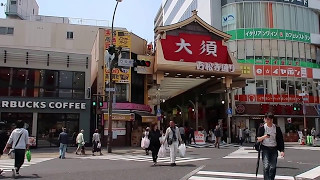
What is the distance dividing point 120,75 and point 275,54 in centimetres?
2123

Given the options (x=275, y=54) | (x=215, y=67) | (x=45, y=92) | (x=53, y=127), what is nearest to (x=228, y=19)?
(x=275, y=54)

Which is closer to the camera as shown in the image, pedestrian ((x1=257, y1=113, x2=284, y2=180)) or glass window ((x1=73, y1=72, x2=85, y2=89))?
pedestrian ((x1=257, y1=113, x2=284, y2=180))

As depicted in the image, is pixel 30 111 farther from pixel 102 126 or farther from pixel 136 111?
pixel 136 111

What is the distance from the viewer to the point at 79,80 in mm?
A: 28859

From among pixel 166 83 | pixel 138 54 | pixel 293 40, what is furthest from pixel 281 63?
pixel 138 54

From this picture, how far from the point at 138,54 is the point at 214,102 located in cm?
1345

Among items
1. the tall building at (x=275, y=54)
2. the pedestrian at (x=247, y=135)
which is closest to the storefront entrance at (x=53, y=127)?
the pedestrian at (x=247, y=135)

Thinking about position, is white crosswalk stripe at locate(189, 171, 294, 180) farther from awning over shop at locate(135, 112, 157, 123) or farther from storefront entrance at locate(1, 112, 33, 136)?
storefront entrance at locate(1, 112, 33, 136)

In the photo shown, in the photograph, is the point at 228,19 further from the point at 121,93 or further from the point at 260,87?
the point at 121,93

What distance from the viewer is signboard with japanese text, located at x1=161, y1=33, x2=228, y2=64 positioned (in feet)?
97.1

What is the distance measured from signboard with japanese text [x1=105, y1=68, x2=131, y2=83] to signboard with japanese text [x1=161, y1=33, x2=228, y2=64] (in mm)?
3663

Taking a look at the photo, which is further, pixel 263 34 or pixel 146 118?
pixel 263 34

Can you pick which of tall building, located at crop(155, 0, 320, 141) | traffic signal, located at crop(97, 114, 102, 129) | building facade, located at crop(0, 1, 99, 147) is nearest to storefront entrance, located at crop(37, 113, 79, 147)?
building facade, located at crop(0, 1, 99, 147)

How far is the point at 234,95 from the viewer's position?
127ft
